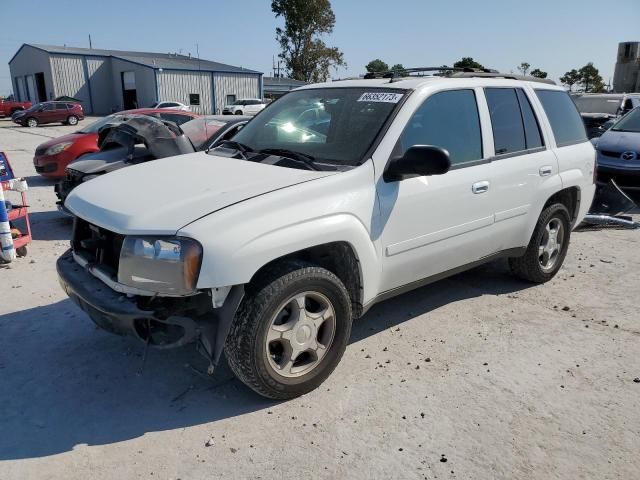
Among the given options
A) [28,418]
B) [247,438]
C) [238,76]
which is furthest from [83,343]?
[238,76]

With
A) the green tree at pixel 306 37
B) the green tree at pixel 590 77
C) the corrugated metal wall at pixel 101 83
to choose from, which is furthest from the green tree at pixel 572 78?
the corrugated metal wall at pixel 101 83

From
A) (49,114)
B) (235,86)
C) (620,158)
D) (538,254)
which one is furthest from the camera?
(235,86)

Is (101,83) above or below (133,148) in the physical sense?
above

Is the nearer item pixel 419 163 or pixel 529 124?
pixel 419 163

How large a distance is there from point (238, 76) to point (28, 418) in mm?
43874

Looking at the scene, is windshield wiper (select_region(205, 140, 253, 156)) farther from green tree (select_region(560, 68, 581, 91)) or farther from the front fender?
green tree (select_region(560, 68, 581, 91))

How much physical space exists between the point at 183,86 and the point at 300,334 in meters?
42.0

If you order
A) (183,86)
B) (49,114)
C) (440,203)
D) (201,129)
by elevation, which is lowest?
(49,114)

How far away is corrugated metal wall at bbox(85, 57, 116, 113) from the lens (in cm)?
4347

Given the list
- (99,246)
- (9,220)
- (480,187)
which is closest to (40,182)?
(9,220)

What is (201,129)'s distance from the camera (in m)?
8.98

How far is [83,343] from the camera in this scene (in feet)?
12.7

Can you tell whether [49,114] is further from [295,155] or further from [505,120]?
[505,120]

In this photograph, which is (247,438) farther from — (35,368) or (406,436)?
(35,368)
